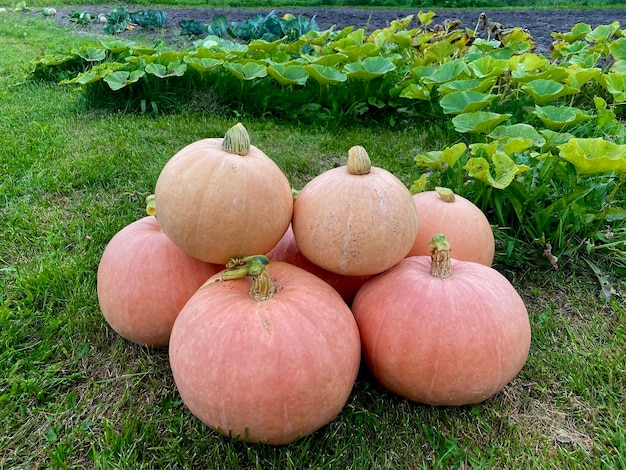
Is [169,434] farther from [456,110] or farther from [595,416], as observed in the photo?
[456,110]

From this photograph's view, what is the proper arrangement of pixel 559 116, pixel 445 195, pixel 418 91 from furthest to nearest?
pixel 418 91 → pixel 559 116 → pixel 445 195

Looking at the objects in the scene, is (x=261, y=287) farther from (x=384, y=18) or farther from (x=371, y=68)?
(x=384, y=18)

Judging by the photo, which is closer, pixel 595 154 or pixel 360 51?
pixel 595 154

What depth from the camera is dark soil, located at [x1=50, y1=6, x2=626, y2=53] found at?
902 cm

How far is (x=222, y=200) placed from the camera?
1555 mm

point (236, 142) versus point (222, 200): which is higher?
point (236, 142)

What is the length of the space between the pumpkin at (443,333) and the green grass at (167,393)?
0.14 m

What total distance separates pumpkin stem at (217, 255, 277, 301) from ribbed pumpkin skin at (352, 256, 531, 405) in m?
0.37

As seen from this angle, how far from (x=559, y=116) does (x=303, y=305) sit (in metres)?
2.20

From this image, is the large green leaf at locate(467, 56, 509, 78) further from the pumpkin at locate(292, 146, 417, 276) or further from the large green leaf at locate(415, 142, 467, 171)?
the pumpkin at locate(292, 146, 417, 276)

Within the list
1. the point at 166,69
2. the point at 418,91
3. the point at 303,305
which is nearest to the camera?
the point at 303,305

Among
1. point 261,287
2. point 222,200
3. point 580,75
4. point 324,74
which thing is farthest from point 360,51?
point 261,287

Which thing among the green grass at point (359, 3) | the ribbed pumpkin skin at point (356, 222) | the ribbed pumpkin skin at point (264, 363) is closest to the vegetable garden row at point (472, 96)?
the ribbed pumpkin skin at point (356, 222)

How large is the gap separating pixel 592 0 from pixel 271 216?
16.0m
